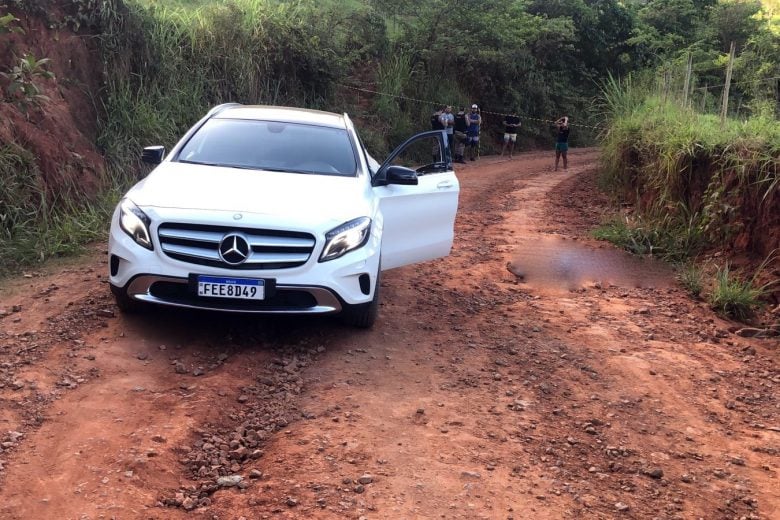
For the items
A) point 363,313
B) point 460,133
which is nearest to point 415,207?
point 363,313

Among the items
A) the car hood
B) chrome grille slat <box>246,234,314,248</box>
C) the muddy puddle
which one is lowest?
the muddy puddle

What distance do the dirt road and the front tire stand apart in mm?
112

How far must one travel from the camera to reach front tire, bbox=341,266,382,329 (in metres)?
5.19

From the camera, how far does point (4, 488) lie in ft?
10.5

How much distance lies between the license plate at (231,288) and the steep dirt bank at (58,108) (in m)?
4.31

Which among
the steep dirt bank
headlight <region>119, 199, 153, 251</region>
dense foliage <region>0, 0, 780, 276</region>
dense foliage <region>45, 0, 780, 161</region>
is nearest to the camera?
headlight <region>119, 199, 153, 251</region>

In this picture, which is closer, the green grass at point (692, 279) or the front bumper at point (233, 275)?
the front bumper at point (233, 275)

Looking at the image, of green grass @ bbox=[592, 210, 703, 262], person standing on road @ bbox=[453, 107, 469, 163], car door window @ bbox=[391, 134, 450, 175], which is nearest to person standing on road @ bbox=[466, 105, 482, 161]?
person standing on road @ bbox=[453, 107, 469, 163]

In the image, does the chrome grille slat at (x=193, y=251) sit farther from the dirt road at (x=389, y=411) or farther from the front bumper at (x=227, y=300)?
the dirt road at (x=389, y=411)

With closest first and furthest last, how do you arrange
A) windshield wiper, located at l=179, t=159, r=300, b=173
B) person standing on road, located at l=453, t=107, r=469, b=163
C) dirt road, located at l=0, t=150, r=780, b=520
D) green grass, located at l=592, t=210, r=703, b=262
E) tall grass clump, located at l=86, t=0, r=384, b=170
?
dirt road, located at l=0, t=150, r=780, b=520 → windshield wiper, located at l=179, t=159, r=300, b=173 → green grass, located at l=592, t=210, r=703, b=262 → tall grass clump, located at l=86, t=0, r=384, b=170 → person standing on road, located at l=453, t=107, r=469, b=163

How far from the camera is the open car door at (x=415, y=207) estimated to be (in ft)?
19.4

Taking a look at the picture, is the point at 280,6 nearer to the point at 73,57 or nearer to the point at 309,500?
the point at 73,57

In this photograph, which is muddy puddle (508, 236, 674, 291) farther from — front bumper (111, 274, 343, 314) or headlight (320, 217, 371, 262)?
front bumper (111, 274, 343, 314)

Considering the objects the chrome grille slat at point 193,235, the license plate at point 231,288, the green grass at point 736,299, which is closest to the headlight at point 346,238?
the license plate at point 231,288
